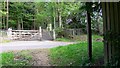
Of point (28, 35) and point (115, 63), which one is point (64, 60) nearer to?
point (28, 35)

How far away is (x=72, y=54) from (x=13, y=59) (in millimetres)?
1202

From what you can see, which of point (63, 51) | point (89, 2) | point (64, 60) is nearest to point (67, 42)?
point (63, 51)

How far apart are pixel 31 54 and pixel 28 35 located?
42 centimetres

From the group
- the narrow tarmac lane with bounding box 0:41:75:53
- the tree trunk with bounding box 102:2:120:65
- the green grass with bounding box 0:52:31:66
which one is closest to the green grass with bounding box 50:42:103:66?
the narrow tarmac lane with bounding box 0:41:75:53

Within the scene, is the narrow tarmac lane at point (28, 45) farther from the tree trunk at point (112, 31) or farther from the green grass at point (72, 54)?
the tree trunk at point (112, 31)

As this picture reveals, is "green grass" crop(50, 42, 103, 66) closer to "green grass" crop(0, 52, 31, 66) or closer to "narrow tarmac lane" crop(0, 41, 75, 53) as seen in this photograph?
"narrow tarmac lane" crop(0, 41, 75, 53)

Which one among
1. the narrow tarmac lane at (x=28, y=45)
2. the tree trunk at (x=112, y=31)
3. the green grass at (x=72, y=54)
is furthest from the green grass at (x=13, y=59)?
the tree trunk at (x=112, y=31)

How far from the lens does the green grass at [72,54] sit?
385 centimetres

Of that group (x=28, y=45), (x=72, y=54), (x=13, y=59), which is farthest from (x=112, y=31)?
(x=28, y=45)

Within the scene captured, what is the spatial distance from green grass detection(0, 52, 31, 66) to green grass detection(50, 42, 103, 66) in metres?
0.53

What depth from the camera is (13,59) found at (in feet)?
13.4

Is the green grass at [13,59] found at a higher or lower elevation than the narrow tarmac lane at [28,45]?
lower

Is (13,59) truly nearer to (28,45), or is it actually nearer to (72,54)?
(28,45)

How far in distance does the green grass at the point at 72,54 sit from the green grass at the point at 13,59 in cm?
53
